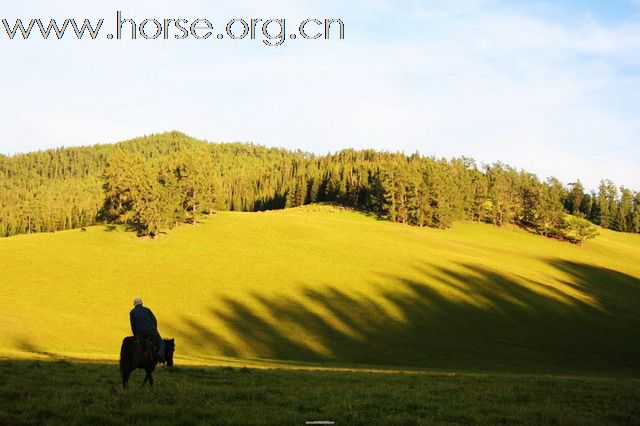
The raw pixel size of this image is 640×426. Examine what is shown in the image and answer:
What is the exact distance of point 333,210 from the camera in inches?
6250

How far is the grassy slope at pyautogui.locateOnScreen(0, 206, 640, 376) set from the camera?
171 ft

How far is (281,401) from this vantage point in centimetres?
1712

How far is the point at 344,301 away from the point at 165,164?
5363 cm

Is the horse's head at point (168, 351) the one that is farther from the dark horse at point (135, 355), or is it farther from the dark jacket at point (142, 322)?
the dark jacket at point (142, 322)

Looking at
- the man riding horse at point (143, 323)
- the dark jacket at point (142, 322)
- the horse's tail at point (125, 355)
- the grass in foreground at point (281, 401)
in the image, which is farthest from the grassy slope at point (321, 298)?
the horse's tail at point (125, 355)

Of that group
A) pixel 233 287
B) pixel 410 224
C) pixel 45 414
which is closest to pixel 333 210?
pixel 410 224

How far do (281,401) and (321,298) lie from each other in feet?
172

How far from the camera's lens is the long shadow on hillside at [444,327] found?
5150 cm

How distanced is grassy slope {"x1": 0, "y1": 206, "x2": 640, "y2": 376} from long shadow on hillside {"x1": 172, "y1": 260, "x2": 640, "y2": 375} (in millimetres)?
231

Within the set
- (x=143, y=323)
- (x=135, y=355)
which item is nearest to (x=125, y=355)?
(x=135, y=355)

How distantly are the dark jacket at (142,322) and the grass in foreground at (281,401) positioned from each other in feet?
6.12

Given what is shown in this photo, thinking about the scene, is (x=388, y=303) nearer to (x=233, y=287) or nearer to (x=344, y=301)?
(x=344, y=301)

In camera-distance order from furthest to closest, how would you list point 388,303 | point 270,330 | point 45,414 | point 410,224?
point 410,224, point 388,303, point 270,330, point 45,414

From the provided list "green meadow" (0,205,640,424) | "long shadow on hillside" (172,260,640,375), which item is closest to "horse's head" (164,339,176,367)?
"green meadow" (0,205,640,424)
